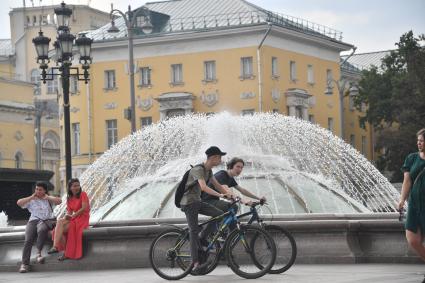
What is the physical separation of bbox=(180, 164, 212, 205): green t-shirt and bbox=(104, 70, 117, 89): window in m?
56.6

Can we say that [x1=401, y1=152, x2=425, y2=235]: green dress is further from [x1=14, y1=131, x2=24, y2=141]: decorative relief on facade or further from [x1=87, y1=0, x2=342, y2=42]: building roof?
[x1=14, y1=131, x2=24, y2=141]: decorative relief on facade

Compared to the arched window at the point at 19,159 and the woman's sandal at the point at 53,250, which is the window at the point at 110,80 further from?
the woman's sandal at the point at 53,250

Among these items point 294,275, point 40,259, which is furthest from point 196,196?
point 40,259

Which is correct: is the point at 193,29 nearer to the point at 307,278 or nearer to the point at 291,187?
the point at 291,187

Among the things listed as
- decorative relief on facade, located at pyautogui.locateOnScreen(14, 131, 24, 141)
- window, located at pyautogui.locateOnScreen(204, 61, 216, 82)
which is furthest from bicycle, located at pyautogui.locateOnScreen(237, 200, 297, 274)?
decorative relief on facade, located at pyautogui.locateOnScreen(14, 131, 24, 141)

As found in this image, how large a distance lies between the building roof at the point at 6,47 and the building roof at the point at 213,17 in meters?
38.1

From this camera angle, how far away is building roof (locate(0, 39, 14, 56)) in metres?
110

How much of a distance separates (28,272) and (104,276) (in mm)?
1848

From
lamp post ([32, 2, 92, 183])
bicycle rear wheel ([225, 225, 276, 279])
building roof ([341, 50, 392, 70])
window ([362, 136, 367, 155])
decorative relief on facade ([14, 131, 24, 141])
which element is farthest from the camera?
building roof ([341, 50, 392, 70])

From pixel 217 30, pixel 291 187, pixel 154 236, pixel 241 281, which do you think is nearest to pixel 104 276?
pixel 154 236

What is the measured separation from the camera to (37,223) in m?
17.2

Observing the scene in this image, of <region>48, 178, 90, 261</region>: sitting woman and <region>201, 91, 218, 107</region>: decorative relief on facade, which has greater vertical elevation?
<region>201, 91, 218, 107</region>: decorative relief on facade

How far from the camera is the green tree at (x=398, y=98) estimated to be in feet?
220

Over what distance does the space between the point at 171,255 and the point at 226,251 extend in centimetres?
71
